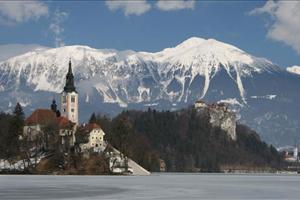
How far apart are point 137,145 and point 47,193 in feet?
405

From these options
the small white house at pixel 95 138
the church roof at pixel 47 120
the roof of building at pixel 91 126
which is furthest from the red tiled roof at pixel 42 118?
the small white house at pixel 95 138

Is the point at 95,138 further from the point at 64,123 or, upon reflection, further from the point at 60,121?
the point at 60,121

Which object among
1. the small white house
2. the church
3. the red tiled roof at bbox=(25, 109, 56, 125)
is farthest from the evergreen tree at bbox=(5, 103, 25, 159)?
the small white house

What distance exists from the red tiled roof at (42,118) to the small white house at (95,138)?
9231 millimetres

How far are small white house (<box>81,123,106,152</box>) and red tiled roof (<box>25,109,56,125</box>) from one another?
9.23m

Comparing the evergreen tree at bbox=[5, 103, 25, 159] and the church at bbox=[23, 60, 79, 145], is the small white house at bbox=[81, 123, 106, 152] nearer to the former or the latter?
the church at bbox=[23, 60, 79, 145]

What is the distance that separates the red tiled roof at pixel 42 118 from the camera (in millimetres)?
174250

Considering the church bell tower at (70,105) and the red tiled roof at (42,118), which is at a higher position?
the church bell tower at (70,105)

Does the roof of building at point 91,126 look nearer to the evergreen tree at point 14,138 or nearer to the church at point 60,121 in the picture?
the church at point 60,121

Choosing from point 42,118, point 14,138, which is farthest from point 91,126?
point 14,138

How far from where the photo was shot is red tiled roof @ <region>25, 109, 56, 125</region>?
174 metres

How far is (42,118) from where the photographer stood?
179125mm

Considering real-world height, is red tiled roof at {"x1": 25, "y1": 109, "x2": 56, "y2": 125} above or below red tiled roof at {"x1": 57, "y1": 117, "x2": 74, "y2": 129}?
above

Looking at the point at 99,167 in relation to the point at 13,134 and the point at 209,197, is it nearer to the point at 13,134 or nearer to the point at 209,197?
the point at 13,134
